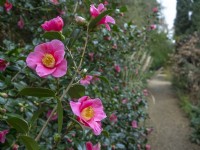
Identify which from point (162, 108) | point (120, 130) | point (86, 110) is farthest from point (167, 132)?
point (86, 110)

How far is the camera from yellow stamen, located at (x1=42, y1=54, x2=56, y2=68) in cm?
80

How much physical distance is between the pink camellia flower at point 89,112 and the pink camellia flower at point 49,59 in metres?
0.10

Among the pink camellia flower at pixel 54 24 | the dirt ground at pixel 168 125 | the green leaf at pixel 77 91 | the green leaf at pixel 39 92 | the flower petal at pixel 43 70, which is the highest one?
the pink camellia flower at pixel 54 24

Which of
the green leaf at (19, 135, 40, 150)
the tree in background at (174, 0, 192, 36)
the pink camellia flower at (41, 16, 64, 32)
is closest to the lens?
the green leaf at (19, 135, 40, 150)

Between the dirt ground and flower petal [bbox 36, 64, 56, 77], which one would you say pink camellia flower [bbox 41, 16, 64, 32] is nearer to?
flower petal [bbox 36, 64, 56, 77]

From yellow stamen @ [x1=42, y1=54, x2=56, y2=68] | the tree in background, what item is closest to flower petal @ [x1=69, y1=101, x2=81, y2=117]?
yellow stamen @ [x1=42, y1=54, x2=56, y2=68]

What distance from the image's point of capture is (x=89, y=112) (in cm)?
84

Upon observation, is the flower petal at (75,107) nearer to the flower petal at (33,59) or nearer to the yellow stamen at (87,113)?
the yellow stamen at (87,113)

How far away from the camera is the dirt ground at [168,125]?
13.6ft

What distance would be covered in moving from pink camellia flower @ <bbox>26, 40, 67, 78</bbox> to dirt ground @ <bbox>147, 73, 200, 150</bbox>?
3426mm

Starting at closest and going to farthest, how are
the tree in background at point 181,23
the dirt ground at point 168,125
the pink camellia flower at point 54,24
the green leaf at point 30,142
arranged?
the green leaf at point 30,142 < the pink camellia flower at point 54,24 < the dirt ground at point 168,125 < the tree in background at point 181,23

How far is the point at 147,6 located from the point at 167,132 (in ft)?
12.7

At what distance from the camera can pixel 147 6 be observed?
297 inches

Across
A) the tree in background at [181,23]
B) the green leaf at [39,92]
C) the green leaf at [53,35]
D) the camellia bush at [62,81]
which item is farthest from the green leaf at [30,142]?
the tree in background at [181,23]
